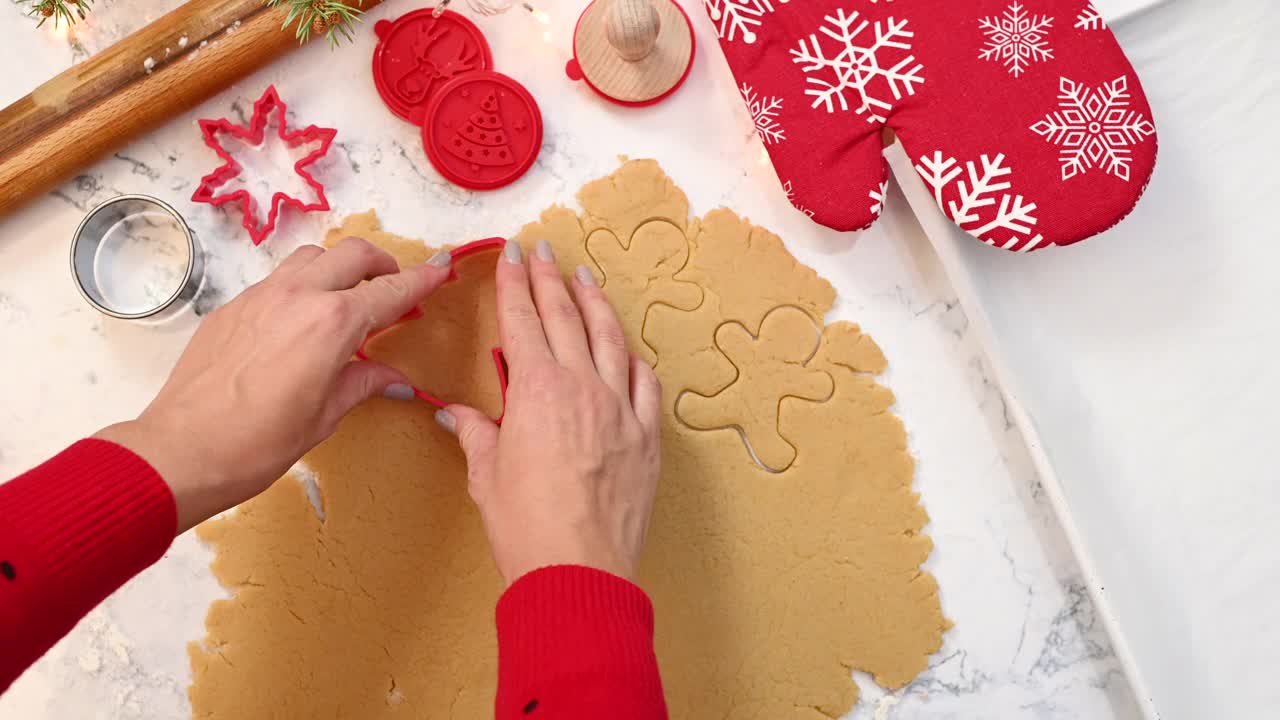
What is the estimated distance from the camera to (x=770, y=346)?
1.16m

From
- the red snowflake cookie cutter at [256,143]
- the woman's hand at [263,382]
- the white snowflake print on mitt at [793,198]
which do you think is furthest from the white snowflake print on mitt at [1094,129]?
the red snowflake cookie cutter at [256,143]

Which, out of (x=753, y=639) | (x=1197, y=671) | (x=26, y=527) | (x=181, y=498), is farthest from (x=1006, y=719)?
(x=26, y=527)

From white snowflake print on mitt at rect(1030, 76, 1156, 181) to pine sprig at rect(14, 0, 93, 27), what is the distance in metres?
1.18

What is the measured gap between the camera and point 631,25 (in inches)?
42.3

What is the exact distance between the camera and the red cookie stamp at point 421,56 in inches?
46.3

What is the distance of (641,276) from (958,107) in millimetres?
435

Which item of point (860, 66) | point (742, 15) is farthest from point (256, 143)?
point (860, 66)

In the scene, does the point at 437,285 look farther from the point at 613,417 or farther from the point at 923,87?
the point at 923,87

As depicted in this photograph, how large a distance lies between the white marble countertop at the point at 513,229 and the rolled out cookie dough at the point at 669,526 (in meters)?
0.04

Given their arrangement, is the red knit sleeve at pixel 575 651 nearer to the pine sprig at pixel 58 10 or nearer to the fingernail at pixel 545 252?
the fingernail at pixel 545 252

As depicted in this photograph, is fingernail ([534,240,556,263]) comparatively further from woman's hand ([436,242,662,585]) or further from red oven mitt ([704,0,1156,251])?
red oven mitt ([704,0,1156,251])

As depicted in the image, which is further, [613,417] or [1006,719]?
[1006,719]

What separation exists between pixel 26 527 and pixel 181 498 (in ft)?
0.42

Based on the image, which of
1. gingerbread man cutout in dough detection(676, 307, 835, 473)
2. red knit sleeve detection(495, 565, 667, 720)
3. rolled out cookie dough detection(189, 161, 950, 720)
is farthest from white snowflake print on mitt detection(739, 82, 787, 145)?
red knit sleeve detection(495, 565, 667, 720)
